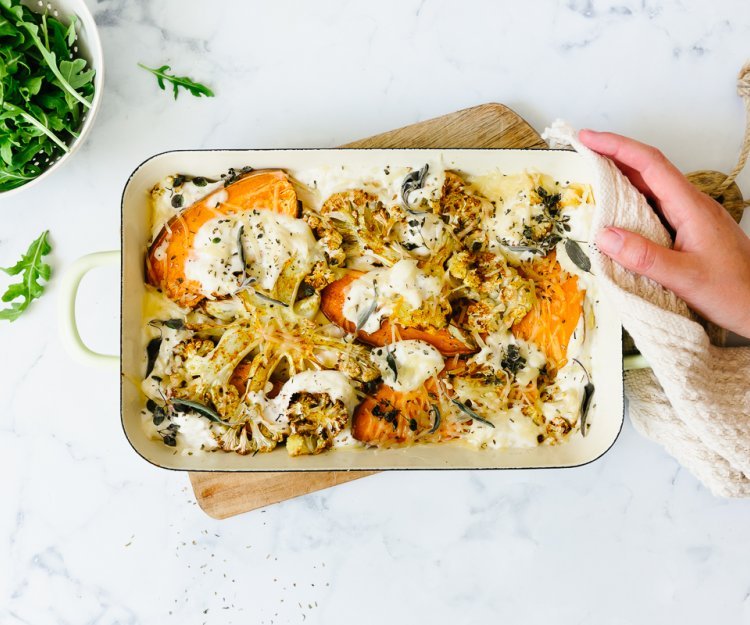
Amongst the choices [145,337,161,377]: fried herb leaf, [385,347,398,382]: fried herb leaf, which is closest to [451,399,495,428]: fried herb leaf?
[385,347,398,382]: fried herb leaf

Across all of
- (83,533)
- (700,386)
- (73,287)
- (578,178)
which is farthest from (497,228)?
(83,533)

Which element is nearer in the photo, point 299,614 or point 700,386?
point 700,386

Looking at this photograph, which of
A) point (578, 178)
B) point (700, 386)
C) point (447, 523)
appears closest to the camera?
point (700, 386)

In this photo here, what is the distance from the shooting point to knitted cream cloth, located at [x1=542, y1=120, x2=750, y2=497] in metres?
1.49

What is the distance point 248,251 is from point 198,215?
151 millimetres

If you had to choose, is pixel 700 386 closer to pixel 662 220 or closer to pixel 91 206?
pixel 662 220

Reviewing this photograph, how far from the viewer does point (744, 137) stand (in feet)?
5.96

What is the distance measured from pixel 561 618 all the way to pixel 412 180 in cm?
124

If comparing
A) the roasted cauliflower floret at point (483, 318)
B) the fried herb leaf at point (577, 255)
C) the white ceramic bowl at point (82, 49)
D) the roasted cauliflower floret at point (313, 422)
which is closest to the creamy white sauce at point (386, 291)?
the roasted cauliflower floret at point (483, 318)

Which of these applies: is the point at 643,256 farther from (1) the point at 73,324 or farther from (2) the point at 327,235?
(1) the point at 73,324

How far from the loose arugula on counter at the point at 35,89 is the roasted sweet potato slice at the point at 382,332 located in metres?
0.74

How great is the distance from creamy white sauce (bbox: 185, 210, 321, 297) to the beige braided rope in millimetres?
1058

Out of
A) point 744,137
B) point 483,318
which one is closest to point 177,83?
point 483,318

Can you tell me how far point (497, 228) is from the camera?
5.45 feet
